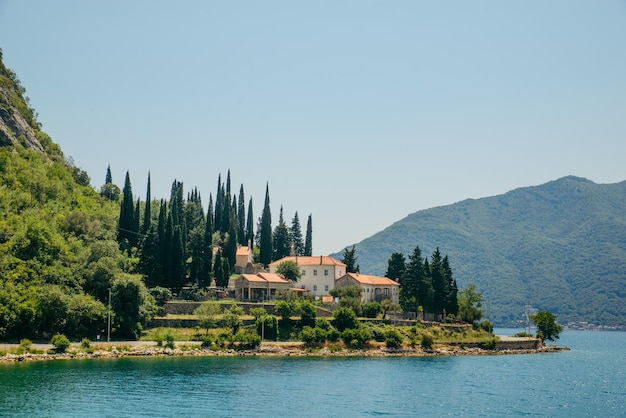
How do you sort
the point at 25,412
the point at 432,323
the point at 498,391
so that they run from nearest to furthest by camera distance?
the point at 25,412
the point at 498,391
the point at 432,323

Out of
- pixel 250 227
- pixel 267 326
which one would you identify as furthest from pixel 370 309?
pixel 250 227

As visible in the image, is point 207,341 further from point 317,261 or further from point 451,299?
point 451,299

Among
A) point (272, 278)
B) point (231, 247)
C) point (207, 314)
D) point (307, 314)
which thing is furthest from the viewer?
point (231, 247)

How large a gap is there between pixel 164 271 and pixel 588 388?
48578 millimetres

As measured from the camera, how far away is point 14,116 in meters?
109

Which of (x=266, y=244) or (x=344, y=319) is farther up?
(x=266, y=244)

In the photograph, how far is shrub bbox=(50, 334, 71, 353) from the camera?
63656 mm

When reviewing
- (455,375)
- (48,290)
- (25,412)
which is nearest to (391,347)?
(455,375)

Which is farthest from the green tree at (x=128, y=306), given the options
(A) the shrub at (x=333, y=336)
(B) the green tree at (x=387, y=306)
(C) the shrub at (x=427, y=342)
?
(C) the shrub at (x=427, y=342)

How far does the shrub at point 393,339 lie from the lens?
260 feet

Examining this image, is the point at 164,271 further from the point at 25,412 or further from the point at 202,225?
the point at 25,412

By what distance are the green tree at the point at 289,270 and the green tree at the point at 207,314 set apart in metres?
16.1

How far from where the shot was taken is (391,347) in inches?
3135

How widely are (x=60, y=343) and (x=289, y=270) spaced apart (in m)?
35.9
